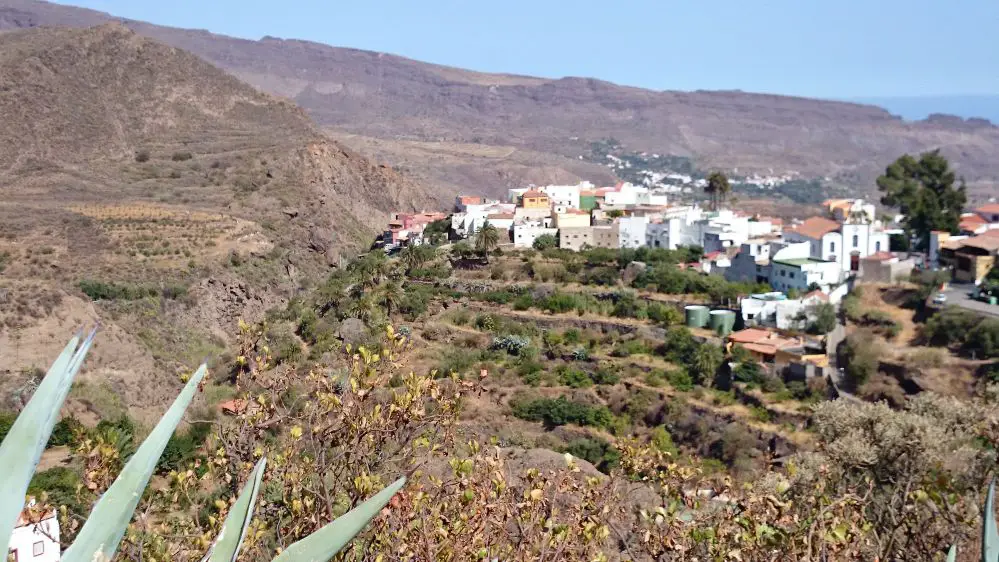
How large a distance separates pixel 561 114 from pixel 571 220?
4957 inches

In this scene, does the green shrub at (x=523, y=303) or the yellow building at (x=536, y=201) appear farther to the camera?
the yellow building at (x=536, y=201)

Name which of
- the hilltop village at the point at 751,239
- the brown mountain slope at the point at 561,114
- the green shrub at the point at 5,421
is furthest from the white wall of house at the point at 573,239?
the brown mountain slope at the point at 561,114

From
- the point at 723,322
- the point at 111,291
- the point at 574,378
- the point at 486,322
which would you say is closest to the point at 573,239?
the point at 486,322

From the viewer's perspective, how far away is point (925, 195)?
3331 cm

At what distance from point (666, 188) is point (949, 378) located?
245 feet

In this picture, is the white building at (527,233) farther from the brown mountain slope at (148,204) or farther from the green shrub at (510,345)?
the green shrub at (510,345)

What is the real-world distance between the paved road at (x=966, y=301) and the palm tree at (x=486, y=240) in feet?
46.5

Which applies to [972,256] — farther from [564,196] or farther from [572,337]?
[564,196]

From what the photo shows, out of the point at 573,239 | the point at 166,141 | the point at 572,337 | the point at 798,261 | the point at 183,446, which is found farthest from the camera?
the point at 166,141

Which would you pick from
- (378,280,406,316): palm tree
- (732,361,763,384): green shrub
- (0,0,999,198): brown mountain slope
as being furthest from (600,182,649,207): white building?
(0,0,999,198): brown mountain slope

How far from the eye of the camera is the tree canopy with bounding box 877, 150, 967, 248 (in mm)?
32719

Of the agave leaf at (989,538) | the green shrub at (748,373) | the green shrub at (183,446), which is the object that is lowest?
the green shrub at (183,446)

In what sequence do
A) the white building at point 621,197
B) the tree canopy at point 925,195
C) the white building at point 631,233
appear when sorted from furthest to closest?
the white building at point 621,197, the white building at point 631,233, the tree canopy at point 925,195

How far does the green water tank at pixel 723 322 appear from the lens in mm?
25328
